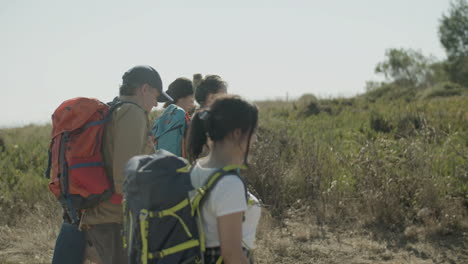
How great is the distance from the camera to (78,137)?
9.53 ft

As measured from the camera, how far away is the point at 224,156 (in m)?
A: 2.12

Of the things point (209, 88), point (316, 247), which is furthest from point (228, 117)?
point (316, 247)

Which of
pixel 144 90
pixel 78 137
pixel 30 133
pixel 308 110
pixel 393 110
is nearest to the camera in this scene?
pixel 78 137

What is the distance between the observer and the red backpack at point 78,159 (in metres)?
2.88

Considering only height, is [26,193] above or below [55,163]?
below

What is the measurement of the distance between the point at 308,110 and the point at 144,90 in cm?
1143

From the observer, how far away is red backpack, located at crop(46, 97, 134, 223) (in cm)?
288

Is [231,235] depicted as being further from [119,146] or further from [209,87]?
[209,87]

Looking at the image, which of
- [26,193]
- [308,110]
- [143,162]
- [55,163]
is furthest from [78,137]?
[308,110]

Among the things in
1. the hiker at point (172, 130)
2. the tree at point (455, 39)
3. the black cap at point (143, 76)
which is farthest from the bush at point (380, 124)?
the tree at point (455, 39)

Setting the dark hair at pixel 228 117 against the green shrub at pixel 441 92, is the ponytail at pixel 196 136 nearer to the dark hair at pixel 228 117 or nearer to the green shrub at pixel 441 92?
the dark hair at pixel 228 117

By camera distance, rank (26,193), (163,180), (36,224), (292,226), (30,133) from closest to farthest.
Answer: (163,180) < (292,226) < (36,224) < (26,193) < (30,133)

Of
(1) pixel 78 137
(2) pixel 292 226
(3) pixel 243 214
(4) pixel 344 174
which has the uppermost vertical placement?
(1) pixel 78 137

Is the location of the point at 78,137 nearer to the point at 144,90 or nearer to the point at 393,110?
the point at 144,90
